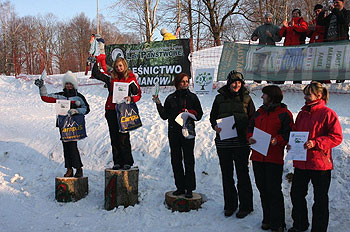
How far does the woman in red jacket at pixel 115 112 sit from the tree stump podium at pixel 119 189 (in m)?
0.20

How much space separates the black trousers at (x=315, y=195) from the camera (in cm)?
346

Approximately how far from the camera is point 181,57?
34.3 ft

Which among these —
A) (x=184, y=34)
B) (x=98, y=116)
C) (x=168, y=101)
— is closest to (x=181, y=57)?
(x=98, y=116)

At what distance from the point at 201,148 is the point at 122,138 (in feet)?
6.18

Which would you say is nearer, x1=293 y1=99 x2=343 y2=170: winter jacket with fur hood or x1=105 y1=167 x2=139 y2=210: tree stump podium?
x1=293 y1=99 x2=343 y2=170: winter jacket with fur hood

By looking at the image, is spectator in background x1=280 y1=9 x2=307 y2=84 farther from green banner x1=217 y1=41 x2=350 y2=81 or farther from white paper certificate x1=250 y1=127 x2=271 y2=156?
white paper certificate x1=250 y1=127 x2=271 y2=156

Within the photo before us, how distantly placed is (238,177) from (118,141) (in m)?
2.06

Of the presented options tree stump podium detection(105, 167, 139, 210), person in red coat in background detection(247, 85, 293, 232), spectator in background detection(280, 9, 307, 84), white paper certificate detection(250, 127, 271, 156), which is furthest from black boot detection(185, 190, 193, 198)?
spectator in background detection(280, 9, 307, 84)

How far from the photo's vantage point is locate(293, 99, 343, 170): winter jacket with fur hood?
11.0 ft

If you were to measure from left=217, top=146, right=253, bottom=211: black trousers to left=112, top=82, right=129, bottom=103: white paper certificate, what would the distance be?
1749 millimetres

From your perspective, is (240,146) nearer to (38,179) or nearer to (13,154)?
(38,179)

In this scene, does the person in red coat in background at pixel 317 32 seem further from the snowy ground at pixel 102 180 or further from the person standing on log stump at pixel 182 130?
the person standing on log stump at pixel 182 130

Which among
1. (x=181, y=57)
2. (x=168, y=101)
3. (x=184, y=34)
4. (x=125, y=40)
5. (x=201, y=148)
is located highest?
(x=125, y=40)

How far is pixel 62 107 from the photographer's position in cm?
523
